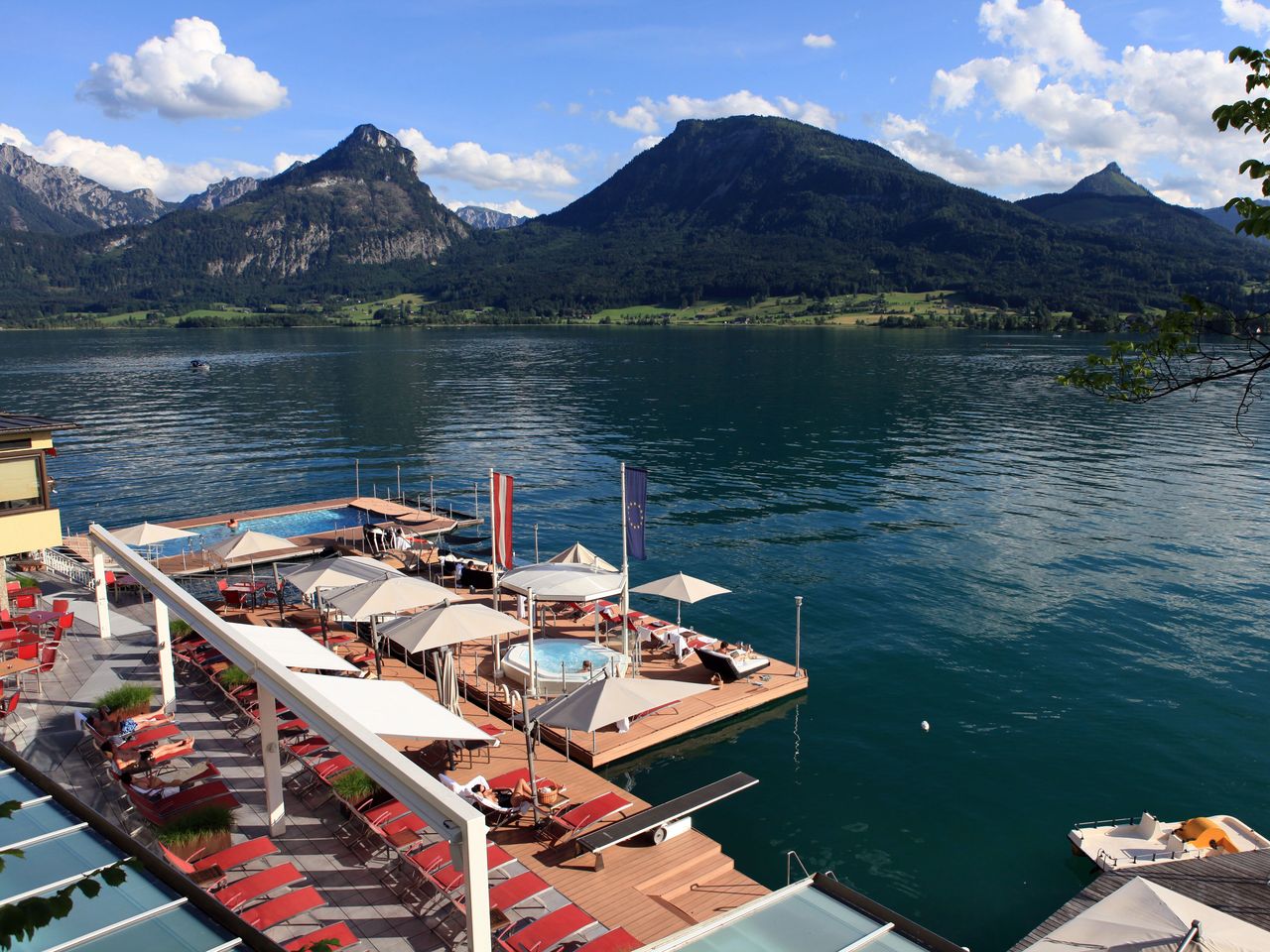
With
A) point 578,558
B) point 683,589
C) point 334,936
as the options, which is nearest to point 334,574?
point 578,558

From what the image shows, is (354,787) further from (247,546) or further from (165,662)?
(247,546)

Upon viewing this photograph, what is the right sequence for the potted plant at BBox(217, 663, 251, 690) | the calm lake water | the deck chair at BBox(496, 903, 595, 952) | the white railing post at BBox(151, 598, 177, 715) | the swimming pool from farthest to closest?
the swimming pool < the potted plant at BBox(217, 663, 251, 690) < the calm lake water < the white railing post at BBox(151, 598, 177, 715) < the deck chair at BBox(496, 903, 595, 952)

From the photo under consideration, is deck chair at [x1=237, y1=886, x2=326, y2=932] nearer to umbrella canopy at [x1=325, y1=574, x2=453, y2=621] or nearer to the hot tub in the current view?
the hot tub

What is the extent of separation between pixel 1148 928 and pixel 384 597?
16256 mm

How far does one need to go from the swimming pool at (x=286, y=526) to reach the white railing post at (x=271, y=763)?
24.9 metres

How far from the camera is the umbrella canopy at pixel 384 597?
67.0 feet

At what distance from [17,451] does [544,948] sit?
16.5 m

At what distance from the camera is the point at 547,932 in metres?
11.0

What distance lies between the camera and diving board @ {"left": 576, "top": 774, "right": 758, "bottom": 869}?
1352 cm

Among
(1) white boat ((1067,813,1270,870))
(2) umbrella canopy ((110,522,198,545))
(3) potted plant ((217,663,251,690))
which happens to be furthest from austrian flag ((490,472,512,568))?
(1) white boat ((1067,813,1270,870))

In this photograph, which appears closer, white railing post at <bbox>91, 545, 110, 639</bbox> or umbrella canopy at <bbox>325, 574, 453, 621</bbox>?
umbrella canopy at <bbox>325, 574, 453, 621</bbox>

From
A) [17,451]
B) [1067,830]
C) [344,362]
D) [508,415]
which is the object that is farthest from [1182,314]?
[344,362]

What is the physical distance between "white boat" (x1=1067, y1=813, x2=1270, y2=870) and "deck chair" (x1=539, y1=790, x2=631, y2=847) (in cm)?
833

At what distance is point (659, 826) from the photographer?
14242 mm
